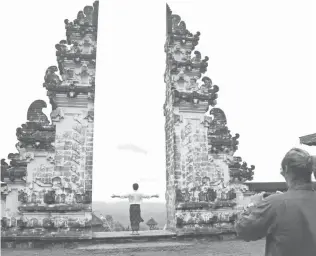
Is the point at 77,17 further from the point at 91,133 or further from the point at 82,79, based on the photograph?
the point at 91,133

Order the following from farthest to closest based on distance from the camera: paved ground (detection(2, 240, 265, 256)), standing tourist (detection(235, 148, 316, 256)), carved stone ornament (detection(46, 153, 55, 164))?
carved stone ornament (detection(46, 153, 55, 164))
paved ground (detection(2, 240, 265, 256))
standing tourist (detection(235, 148, 316, 256))

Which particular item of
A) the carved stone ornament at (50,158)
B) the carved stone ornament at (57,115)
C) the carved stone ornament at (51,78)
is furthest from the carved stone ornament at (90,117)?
the carved stone ornament at (50,158)

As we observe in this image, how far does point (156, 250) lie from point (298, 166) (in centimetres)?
580

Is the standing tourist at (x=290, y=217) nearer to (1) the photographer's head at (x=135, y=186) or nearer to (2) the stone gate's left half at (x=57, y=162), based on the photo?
(2) the stone gate's left half at (x=57, y=162)

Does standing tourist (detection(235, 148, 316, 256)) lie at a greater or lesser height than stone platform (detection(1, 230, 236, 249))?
greater

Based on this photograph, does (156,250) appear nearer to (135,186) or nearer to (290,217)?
(135,186)

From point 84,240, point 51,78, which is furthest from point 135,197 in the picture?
point 51,78

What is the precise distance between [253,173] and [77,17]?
22.8 feet

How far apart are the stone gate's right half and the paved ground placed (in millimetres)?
855

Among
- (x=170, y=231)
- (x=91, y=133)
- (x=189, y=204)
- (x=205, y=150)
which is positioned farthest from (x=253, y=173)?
(x=91, y=133)

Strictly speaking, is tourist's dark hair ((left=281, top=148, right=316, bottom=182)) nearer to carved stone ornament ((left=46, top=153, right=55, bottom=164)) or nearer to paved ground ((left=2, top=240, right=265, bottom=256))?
paved ground ((left=2, top=240, right=265, bottom=256))

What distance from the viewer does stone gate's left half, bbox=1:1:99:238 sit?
777 centimetres

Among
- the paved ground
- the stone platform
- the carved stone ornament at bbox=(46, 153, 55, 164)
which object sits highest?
the carved stone ornament at bbox=(46, 153, 55, 164)

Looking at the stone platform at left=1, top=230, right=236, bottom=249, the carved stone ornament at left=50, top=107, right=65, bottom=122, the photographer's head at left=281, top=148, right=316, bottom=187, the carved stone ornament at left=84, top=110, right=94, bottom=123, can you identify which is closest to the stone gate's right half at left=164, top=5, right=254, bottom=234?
the stone platform at left=1, top=230, right=236, bottom=249
